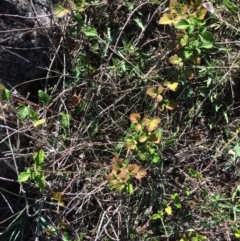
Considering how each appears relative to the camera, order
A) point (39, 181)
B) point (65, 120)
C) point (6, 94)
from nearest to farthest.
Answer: point (6, 94)
point (39, 181)
point (65, 120)

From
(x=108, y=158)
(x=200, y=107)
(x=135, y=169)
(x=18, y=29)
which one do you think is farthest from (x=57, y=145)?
(x=200, y=107)

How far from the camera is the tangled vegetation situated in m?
2.19

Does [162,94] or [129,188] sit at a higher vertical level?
[162,94]

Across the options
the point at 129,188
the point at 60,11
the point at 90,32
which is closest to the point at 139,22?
the point at 90,32

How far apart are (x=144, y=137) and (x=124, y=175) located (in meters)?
0.18

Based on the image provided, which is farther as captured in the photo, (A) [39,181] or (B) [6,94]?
(A) [39,181]

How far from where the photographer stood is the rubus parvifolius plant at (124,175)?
2.10 meters

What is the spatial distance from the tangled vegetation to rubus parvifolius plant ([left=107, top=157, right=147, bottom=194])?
0.04 metres

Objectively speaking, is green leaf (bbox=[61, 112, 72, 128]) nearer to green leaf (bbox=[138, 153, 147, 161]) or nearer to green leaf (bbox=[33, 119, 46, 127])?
green leaf (bbox=[33, 119, 46, 127])

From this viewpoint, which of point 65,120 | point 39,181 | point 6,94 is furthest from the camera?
point 65,120

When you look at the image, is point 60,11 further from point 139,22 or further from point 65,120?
point 65,120

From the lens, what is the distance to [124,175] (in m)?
2.09

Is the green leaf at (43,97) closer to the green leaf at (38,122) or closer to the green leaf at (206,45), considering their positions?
the green leaf at (38,122)

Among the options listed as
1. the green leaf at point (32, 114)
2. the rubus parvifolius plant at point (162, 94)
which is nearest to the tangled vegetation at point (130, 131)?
the rubus parvifolius plant at point (162, 94)
